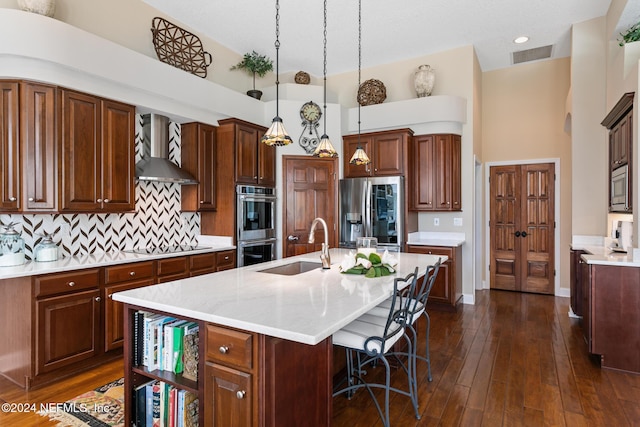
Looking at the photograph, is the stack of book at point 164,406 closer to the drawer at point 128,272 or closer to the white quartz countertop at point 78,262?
the white quartz countertop at point 78,262

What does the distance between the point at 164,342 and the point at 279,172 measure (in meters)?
3.51

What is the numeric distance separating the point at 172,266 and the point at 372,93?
3.74 m

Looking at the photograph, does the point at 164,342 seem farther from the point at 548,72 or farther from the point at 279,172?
the point at 548,72

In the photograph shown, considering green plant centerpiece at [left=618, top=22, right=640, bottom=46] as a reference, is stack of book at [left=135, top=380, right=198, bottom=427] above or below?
below

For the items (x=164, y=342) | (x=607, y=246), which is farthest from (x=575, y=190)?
(x=164, y=342)

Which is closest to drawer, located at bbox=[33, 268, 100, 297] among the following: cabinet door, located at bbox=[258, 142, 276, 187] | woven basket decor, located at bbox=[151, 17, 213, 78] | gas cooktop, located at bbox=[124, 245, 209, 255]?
gas cooktop, located at bbox=[124, 245, 209, 255]

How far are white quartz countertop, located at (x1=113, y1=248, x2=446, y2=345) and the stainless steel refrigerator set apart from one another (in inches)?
91.7

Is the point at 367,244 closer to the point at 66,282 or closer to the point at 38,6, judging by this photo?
the point at 66,282

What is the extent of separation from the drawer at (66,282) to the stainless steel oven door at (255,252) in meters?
1.71

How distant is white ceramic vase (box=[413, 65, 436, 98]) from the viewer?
16.5ft

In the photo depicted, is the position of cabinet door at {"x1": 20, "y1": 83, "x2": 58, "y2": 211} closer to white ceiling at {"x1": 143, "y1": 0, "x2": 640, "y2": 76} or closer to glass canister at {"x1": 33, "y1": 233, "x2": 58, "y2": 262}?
glass canister at {"x1": 33, "y1": 233, "x2": 58, "y2": 262}

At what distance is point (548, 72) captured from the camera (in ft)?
18.1

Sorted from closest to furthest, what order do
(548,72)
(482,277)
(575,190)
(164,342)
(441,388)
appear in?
1. (164,342)
2. (441,388)
3. (575,190)
4. (548,72)
5. (482,277)

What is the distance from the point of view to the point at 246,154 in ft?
15.1
